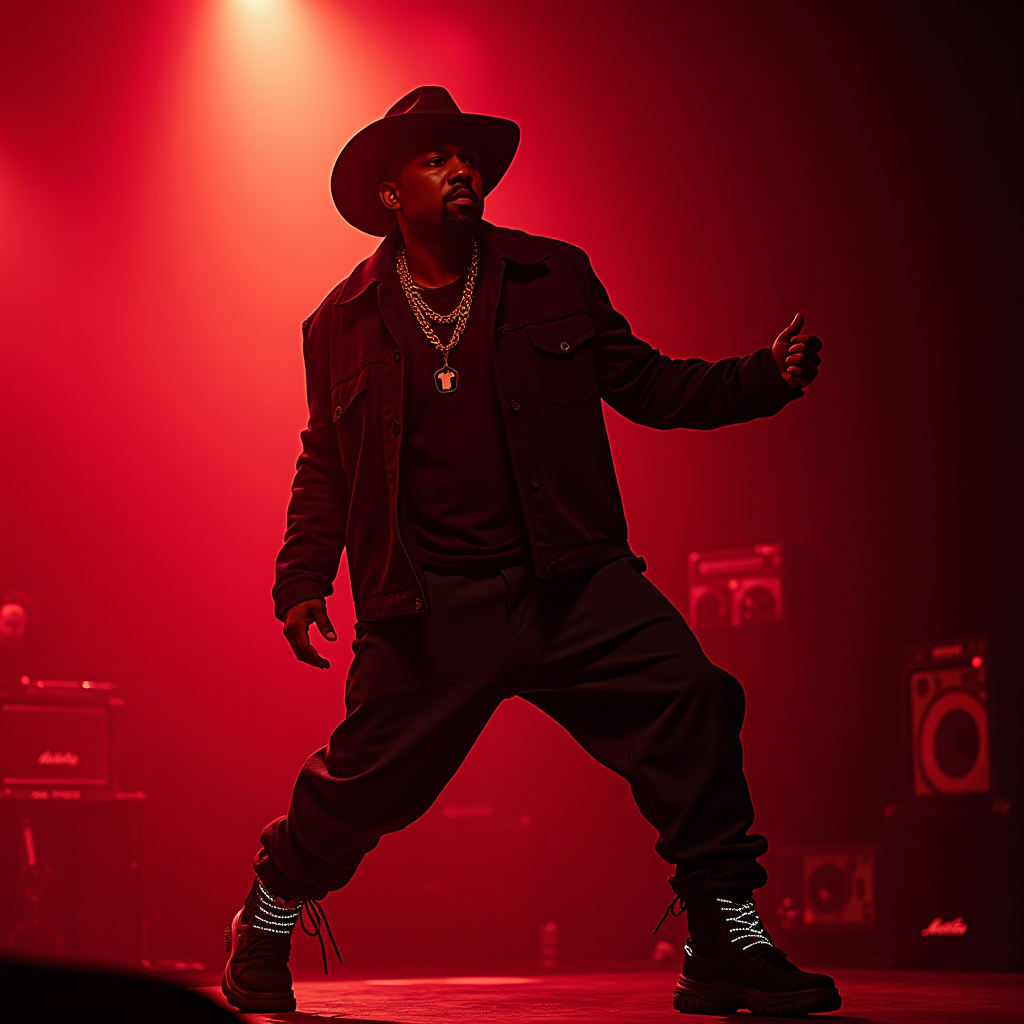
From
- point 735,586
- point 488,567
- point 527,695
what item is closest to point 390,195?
point 488,567

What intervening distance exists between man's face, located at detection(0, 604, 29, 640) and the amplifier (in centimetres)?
54

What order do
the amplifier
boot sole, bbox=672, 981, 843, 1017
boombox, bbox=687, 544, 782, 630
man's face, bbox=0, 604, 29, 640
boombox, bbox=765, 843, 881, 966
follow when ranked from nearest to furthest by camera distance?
1. boot sole, bbox=672, 981, 843, 1017
2. boombox, bbox=765, 843, 881, 966
3. the amplifier
4. boombox, bbox=687, 544, 782, 630
5. man's face, bbox=0, 604, 29, 640

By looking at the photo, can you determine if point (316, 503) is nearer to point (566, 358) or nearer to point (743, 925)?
point (566, 358)

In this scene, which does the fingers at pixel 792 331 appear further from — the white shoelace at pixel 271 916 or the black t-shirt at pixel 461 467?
the white shoelace at pixel 271 916

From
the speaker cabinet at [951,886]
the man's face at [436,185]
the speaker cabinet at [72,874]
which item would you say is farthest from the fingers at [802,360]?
the speaker cabinet at [72,874]

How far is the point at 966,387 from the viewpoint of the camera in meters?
5.40

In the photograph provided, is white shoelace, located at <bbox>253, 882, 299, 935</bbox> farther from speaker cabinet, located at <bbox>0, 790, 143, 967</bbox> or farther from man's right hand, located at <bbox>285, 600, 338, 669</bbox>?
speaker cabinet, located at <bbox>0, 790, 143, 967</bbox>

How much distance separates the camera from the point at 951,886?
4.59 meters

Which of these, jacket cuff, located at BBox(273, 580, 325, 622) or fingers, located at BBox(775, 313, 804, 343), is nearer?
fingers, located at BBox(775, 313, 804, 343)

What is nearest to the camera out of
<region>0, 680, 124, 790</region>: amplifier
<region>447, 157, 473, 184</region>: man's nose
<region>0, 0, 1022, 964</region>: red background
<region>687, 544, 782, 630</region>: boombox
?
<region>447, 157, 473, 184</region>: man's nose

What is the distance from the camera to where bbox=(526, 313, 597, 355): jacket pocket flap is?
8.18ft

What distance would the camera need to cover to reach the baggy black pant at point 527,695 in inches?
89.8

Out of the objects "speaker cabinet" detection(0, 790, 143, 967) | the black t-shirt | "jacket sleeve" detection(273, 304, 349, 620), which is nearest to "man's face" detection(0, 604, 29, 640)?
Answer: "speaker cabinet" detection(0, 790, 143, 967)

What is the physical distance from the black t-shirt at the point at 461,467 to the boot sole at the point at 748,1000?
0.73 m
